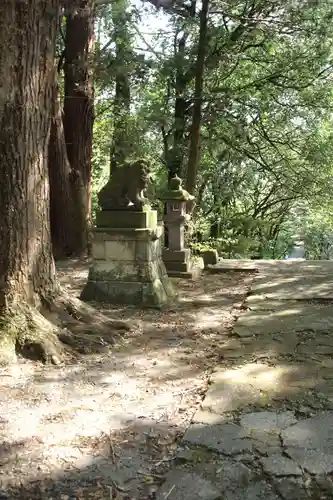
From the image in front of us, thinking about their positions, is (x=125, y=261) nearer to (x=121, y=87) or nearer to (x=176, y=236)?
(x=176, y=236)

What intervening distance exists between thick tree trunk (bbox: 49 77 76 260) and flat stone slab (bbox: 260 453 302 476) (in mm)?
7990

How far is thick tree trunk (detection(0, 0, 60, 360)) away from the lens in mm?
4117

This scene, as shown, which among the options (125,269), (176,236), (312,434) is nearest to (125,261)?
(125,269)

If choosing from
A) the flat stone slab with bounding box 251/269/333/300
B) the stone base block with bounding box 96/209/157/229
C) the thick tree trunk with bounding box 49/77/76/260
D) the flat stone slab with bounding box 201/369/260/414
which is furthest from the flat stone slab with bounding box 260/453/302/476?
the thick tree trunk with bounding box 49/77/76/260

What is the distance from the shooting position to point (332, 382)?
378cm

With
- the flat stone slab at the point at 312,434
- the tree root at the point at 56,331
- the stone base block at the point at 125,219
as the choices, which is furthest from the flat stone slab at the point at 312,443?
the stone base block at the point at 125,219

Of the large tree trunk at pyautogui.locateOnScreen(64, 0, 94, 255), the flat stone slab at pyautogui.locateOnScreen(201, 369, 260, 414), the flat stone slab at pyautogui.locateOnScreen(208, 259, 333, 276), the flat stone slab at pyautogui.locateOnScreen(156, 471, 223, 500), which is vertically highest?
the large tree trunk at pyautogui.locateOnScreen(64, 0, 94, 255)

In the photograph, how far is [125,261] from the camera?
6473 mm

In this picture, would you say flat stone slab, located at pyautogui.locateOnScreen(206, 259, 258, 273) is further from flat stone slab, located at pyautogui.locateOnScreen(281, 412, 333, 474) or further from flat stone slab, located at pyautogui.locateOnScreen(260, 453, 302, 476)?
flat stone slab, located at pyautogui.locateOnScreen(260, 453, 302, 476)

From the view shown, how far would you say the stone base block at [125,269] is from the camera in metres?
6.40

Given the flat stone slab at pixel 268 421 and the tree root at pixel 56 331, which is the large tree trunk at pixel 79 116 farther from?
the flat stone slab at pixel 268 421

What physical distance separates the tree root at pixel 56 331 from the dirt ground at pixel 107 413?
0.10m

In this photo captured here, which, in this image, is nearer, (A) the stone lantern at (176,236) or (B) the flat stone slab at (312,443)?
(B) the flat stone slab at (312,443)

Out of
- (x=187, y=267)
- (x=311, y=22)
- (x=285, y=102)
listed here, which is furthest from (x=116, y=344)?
(x=285, y=102)
